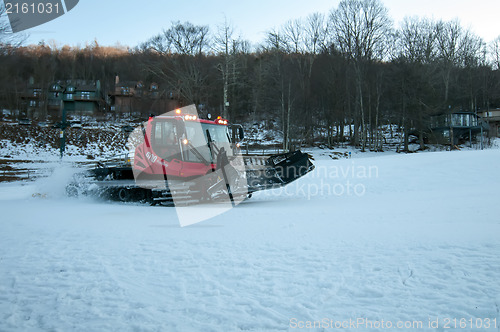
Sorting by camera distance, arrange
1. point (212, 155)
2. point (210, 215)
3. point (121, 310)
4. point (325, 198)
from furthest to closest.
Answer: point (325, 198) < point (212, 155) < point (210, 215) < point (121, 310)

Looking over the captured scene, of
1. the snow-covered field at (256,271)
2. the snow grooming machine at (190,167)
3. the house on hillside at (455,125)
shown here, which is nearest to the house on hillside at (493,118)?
the house on hillside at (455,125)

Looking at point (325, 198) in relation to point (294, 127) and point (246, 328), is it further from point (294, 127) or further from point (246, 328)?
point (294, 127)

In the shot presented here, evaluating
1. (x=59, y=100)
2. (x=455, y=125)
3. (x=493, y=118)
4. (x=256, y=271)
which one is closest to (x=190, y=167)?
(x=256, y=271)

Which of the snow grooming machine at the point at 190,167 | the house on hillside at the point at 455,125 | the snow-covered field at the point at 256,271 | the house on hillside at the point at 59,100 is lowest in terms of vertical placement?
the snow-covered field at the point at 256,271

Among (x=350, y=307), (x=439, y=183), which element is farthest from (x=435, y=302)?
(x=439, y=183)

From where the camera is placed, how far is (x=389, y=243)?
4883 millimetres

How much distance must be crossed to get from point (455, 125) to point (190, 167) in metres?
41.7

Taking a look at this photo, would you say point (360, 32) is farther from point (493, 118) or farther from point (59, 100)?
point (59, 100)

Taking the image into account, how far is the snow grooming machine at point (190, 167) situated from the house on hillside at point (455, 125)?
35500 millimetres

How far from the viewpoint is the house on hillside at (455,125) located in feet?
133

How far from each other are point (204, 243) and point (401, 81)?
1550 inches

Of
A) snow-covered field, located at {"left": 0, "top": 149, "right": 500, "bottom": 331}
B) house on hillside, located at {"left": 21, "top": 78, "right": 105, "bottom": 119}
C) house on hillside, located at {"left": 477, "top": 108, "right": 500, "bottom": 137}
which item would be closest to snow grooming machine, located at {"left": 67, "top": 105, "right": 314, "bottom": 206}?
snow-covered field, located at {"left": 0, "top": 149, "right": 500, "bottom": 331}

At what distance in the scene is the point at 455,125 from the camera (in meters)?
41.4

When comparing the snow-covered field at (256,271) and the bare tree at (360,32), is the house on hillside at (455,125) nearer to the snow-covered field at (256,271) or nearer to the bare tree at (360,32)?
the bare tree at (360,32)
